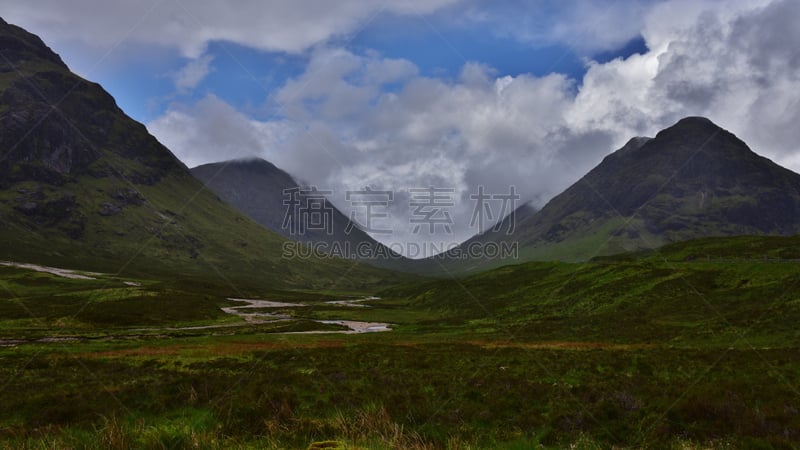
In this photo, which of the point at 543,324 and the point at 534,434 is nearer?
the point at 534,434

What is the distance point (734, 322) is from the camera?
42500 millimetres

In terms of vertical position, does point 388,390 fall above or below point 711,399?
below

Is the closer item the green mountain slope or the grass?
the grass

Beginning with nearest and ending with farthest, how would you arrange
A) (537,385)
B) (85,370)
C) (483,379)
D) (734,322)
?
1. (537,385)
2. (483,379)
3. (85,370)
4. (734,322)

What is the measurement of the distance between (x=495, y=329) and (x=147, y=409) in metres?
56.5

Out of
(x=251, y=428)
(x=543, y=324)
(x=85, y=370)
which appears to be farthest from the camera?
(x=543, y=324)

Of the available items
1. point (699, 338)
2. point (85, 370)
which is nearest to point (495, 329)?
point (699, 338)

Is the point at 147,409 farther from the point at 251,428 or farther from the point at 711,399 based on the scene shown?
the point at 711,399

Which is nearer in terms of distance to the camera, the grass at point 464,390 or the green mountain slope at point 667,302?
the grass at point 464,390

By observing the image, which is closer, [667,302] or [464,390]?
[464,390]

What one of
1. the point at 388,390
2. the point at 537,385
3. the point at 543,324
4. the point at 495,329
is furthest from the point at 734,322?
the point at 388,390

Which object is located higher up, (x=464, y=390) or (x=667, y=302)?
(x=667, y=302)

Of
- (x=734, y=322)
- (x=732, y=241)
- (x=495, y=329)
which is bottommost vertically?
(x=495, y=329)

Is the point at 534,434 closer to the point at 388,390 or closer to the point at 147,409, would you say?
the point at 388,390
